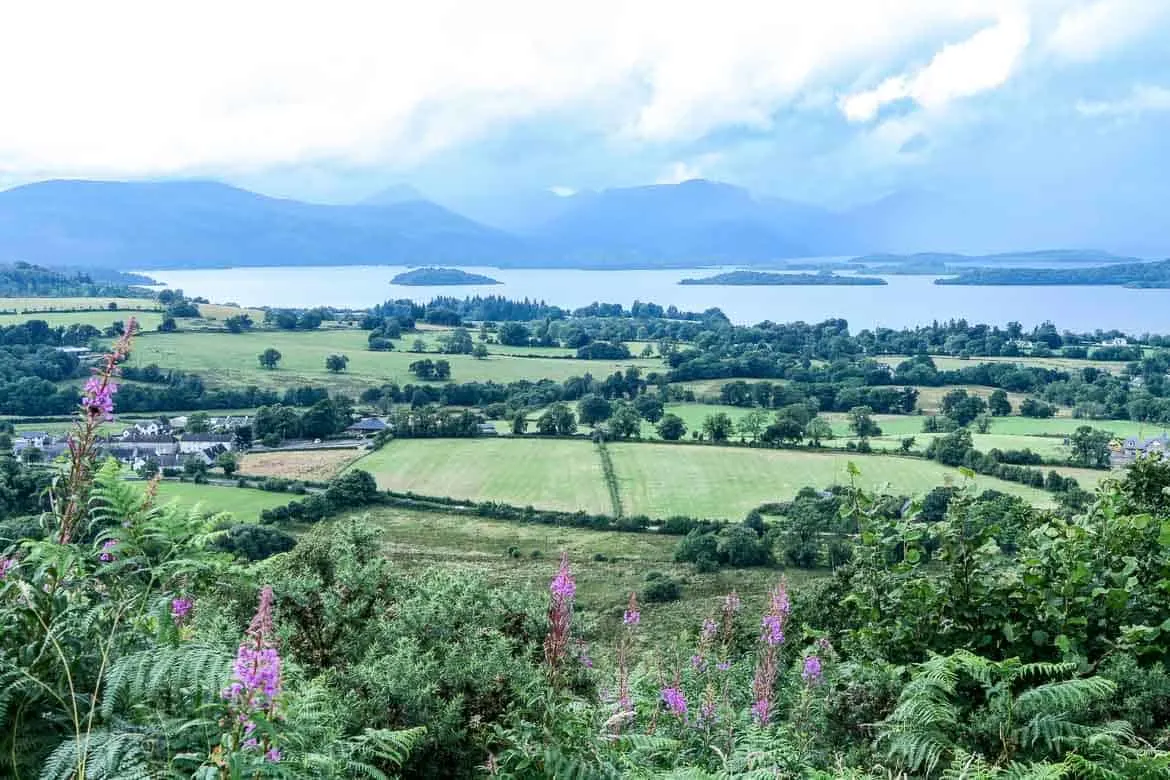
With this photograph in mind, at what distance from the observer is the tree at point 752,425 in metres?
45.6

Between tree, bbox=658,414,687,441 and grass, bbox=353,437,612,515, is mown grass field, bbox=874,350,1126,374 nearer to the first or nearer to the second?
tree, bbox=658,414,687,441

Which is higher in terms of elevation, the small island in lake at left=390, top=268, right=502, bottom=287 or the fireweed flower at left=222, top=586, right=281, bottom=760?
the small island in lake at left=390, top=268, right=502, bottom=287

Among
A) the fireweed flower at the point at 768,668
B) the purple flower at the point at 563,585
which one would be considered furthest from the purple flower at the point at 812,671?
the purple flower at the point at 563,585

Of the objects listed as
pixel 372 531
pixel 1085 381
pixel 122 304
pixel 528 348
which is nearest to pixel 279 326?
pixel 122 304

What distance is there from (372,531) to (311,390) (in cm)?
4932

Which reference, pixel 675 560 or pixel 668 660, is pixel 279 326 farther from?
pixel 668 660

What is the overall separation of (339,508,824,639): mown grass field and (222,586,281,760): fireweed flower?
15.5 metres

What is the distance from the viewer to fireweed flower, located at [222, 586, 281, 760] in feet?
6.72

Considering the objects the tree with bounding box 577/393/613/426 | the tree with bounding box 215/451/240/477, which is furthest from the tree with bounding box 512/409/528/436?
the tree with bounding box 215/451/240/477

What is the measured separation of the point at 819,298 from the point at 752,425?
380ft

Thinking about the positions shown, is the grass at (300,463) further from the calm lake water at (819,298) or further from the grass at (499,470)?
the calm lake water at (819,298)

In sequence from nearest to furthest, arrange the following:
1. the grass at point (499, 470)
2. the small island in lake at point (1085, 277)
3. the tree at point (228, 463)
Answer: the grass at point (499, 470), the tree at point (228, 463), the small island in lake at point (1085, 277)

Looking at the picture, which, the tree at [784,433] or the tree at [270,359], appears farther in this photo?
the tree at [270,359]

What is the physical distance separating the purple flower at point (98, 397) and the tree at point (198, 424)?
42604mm
